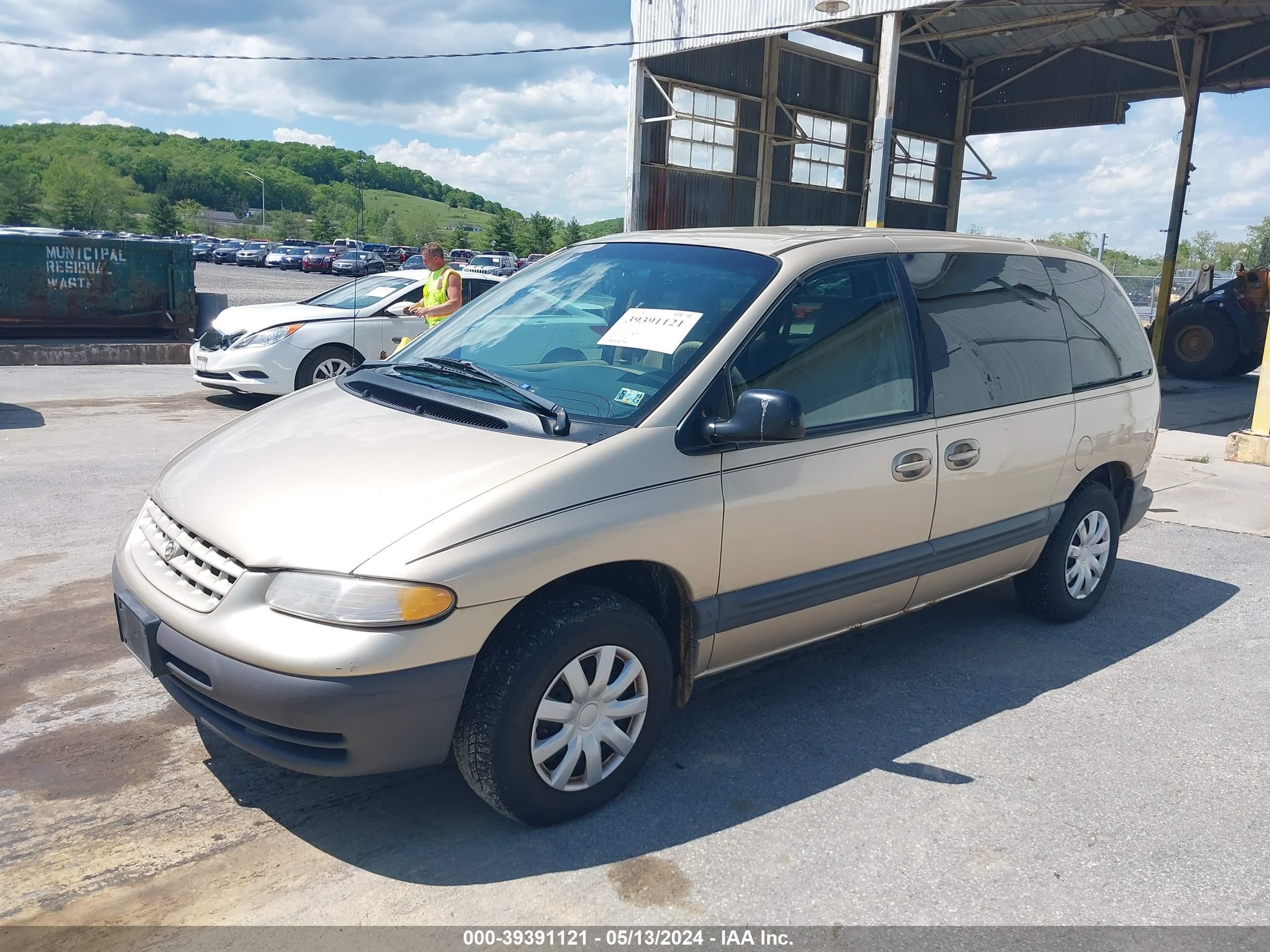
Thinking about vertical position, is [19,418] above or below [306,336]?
below

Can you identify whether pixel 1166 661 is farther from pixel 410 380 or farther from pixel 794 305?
pixel 410 380

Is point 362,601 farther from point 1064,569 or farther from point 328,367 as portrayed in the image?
point 328,367

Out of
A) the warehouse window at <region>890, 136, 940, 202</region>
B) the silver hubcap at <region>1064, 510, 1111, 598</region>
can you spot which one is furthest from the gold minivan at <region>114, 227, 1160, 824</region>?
the warehouse window at <region>890, 136, 940, 202</region>

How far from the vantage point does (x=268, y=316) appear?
10648 millimetres

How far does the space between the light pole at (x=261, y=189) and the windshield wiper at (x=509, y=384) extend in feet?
360

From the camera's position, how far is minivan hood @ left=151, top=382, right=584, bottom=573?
2779 mm

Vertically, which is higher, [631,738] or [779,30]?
[779,30]

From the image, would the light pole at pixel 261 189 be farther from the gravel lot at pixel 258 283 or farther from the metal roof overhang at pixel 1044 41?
the metal roof overhang at pixel 1044 41

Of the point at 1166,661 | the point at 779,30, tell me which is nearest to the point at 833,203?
the point at 779,30

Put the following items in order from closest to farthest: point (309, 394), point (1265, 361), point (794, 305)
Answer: point (794, 305), point (309, 394), point (1265, 361)

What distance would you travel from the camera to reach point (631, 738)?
320 cm

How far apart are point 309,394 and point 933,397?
2.44 m

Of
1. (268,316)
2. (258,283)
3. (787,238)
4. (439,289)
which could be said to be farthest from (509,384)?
(258,283)

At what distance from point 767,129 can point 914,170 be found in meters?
5.49
